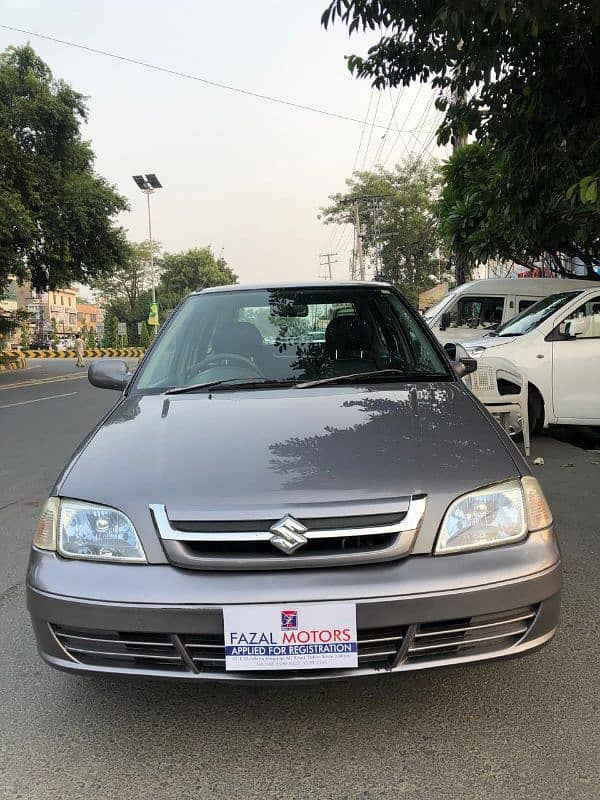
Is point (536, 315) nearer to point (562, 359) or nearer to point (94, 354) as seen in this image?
point (562, 359)

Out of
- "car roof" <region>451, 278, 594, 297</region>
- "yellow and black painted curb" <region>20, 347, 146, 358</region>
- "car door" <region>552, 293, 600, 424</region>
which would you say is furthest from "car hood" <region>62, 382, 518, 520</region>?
"yellow and black painted curb" <region>20, 347, 146, 358</region>

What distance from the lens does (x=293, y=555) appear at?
1.98m

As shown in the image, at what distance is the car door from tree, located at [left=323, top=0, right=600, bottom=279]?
127cm

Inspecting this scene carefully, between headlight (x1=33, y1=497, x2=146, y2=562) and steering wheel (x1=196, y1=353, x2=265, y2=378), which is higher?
steering wheel (x1=196, y1=353, x2=265, y2=378)

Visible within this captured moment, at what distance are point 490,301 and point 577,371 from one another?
14.9 ft

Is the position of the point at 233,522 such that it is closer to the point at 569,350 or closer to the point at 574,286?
the point at 569,350

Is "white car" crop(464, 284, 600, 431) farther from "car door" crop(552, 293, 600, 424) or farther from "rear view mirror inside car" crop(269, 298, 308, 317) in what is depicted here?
"rear view mirror inside car" crop(269, 298, 308, 317)

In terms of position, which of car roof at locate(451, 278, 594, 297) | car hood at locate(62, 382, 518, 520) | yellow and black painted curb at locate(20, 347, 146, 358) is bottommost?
yellow and black painted curb at locate(20, 347, 146, 358)

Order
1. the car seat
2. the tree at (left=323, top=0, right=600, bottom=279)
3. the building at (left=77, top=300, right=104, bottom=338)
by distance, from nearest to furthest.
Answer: the car seat, the tree at (left=323, top=0, right=600, bottom=279), the building at (left=77, top=300, right=104, bottom=338)

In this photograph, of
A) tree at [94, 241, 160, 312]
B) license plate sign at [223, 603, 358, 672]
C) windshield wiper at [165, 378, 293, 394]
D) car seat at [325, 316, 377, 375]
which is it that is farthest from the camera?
tree at [94, 241, 160, 312]

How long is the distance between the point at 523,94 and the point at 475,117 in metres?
0.67

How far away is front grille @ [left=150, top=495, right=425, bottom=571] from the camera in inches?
78.1

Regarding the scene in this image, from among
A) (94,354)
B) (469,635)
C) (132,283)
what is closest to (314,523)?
(469,635)

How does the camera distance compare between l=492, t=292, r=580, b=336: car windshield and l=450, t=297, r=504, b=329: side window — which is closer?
l=492, t=292, r=580, b=336: car windshield
